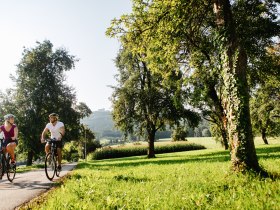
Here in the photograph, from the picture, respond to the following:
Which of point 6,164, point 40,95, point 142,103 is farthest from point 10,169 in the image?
point 40,95

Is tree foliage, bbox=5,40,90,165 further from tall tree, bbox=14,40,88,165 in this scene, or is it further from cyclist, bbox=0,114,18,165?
→ cyclist, bbox=0,114,18,165

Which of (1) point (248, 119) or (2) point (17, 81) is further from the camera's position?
(2) point (17, 81)

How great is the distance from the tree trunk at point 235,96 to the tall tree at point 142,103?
23233mm

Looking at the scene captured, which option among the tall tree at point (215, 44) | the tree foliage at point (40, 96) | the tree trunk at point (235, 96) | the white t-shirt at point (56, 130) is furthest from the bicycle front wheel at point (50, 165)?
the tree foliage at point (40, 96)

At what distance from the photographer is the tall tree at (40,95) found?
3509 cm

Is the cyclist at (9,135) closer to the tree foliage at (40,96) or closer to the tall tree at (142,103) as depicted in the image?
the tall tree at (142,103)

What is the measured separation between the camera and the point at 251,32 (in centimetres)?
1669

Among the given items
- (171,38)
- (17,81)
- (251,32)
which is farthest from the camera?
(17,81)

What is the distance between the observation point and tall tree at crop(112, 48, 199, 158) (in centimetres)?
3216

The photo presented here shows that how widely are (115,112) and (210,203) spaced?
2973 cm

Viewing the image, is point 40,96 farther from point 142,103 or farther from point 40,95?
point 142,103

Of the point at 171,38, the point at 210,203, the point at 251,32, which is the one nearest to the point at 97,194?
the point at 210,203

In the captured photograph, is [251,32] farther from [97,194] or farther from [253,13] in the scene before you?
[97,194]

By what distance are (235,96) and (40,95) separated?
108 feet
